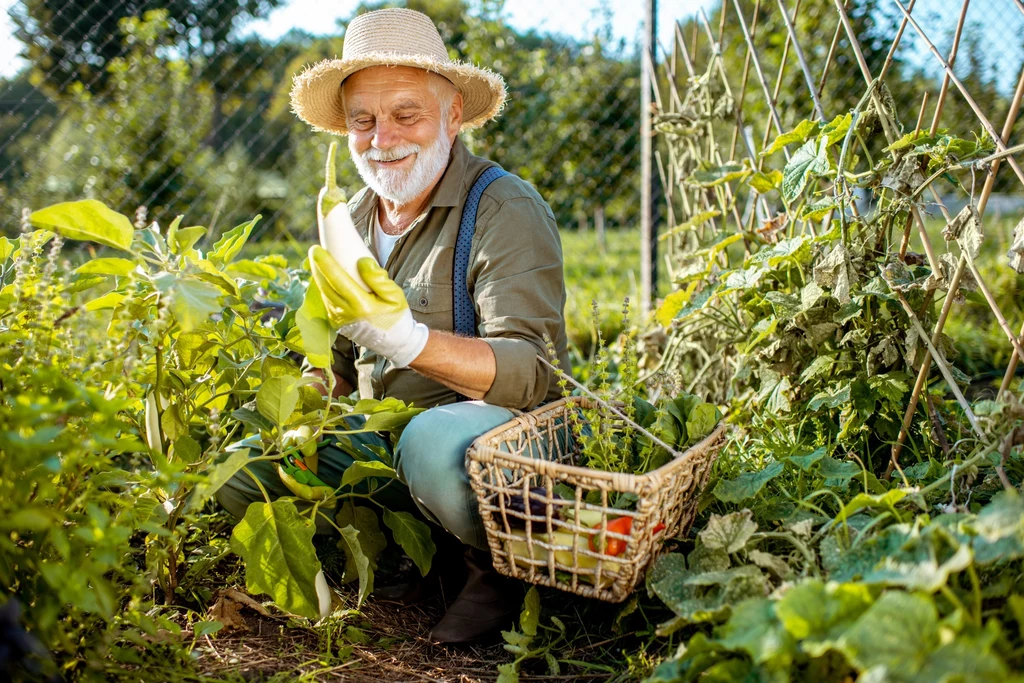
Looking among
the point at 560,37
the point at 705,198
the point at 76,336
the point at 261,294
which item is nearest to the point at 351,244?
the point at 76,336

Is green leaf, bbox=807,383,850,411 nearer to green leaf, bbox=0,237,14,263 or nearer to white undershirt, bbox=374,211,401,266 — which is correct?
white undershirt, bbox=374,211,401,266

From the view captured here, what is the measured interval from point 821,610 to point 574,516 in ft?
1.33

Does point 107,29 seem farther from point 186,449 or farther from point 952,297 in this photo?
point 952,297

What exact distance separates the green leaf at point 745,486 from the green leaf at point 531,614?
1.20ft

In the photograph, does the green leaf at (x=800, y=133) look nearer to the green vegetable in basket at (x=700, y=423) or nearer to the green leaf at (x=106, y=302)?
the green vegetable in basket at (x=700, y=423)

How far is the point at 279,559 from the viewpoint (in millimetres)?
1243

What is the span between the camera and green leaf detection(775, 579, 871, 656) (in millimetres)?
870

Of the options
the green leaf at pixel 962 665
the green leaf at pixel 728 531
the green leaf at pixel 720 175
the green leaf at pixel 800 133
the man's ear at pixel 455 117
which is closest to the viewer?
the green leaf at pixel 962 665

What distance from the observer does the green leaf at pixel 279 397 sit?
1214mm

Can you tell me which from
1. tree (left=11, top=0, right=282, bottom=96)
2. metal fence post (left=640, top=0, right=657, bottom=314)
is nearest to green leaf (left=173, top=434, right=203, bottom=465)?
metal fence post (left=640, top=0, right=657, bottom=314)

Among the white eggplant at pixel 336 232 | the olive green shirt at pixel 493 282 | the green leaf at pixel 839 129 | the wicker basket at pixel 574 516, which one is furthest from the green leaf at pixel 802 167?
the white eggplant at pixel 336 232

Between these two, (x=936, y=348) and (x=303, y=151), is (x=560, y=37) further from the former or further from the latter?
(x=936, y=348)

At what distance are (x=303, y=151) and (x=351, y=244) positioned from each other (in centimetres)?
795

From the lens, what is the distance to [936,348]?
4.93 ft
